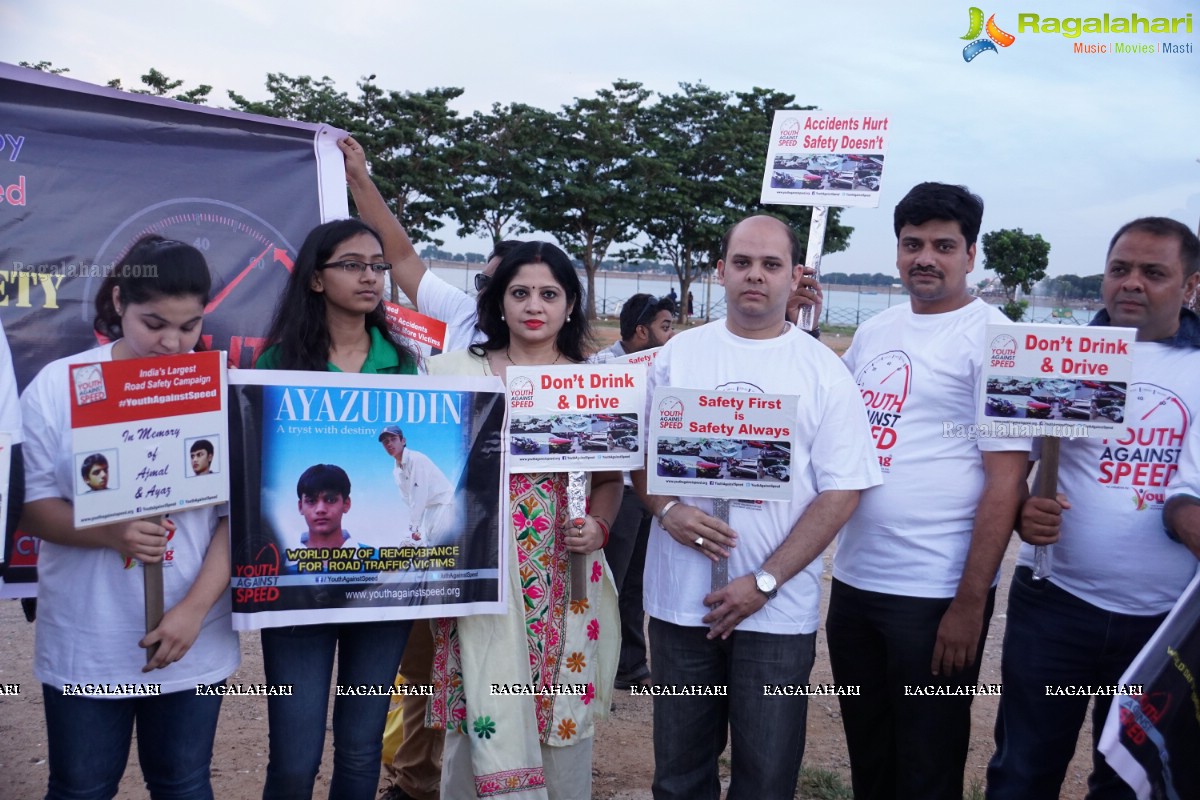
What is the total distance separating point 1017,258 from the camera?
39.4 meters

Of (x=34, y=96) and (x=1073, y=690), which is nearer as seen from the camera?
(x=1073, y=690)

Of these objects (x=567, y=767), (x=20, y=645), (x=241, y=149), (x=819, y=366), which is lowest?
(x=20, y=645)

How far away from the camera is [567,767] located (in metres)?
3.22

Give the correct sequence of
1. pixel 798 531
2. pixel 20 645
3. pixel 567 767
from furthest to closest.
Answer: pixel 20 645 < pixel 567 767 < pixel 798 531

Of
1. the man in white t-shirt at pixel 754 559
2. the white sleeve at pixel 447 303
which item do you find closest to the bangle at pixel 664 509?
the man in white t-shirt at pixel 754 559

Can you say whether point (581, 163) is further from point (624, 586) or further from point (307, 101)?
point (624, 586)

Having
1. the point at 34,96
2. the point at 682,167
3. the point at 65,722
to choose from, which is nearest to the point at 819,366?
the point at 65,722

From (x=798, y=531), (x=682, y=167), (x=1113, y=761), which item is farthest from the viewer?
(x=682, y=167)

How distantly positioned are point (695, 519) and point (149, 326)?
5.65 ft

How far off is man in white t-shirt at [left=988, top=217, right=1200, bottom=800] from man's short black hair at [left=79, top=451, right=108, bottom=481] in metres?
2.78

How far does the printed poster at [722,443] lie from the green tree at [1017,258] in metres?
39.4

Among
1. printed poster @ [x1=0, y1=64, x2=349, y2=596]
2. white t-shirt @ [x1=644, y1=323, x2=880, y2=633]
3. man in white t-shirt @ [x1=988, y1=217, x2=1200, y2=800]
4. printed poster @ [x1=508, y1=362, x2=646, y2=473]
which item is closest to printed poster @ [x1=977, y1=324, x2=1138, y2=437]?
man in white t-shirt @ [x1=988, y1=217, x2=1200, y2=800]

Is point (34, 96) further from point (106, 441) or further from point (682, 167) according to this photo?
point (682, 167)

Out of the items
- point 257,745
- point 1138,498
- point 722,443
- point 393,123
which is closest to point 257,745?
point 257,745
